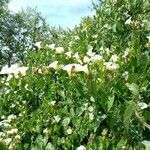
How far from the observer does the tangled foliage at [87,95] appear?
12.6 ft

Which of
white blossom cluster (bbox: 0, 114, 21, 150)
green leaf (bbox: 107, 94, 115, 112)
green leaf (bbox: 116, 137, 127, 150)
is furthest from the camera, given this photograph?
white blossom cluster (bbox: 0, 114, 21, 150)

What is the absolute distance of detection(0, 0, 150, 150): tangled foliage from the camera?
385 cm

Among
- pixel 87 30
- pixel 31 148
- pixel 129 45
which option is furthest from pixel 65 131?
pixel 87 30

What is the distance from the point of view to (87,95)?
4.12m

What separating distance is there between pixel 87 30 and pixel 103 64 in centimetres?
256

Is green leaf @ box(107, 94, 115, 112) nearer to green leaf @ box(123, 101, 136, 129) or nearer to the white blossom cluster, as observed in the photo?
the white blossom cluster

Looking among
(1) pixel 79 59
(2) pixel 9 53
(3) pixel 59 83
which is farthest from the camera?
(2) pixel 9 53

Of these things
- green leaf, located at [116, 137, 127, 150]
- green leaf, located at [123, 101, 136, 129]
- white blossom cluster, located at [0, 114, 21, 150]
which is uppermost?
white blossom cluster, located at [0, 114, 21, 150]

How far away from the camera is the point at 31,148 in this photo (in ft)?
13.8

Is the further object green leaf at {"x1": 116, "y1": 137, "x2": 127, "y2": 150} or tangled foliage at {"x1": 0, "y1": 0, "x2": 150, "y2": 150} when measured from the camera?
tangled foliage at {"x1": 0, "y1": 0, "x2": 150, "y2": 150}

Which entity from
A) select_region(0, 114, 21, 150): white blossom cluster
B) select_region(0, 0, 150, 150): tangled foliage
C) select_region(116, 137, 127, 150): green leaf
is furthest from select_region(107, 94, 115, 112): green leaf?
select_region(0, 114, 21, 150): white blossom cluster

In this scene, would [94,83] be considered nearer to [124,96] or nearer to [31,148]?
[124,96]

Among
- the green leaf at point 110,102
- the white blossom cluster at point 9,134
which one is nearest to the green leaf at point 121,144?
the green leaf at point 110,102

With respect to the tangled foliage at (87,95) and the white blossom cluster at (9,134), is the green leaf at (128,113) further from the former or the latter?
the white blossom cluster at (9,134)
